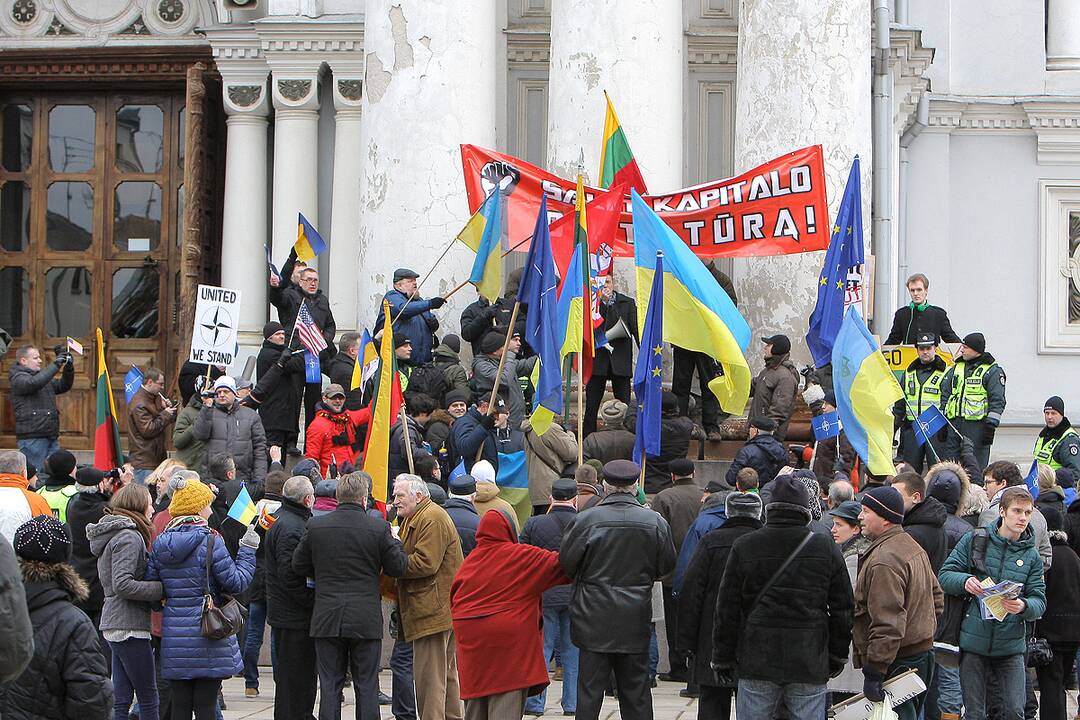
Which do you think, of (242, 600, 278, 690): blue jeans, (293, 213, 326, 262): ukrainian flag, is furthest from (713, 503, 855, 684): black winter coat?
(293, 213, 326, 262): ukrainian flag

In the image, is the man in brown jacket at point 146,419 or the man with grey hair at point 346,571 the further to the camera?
the man in brown jacket at point 146,419

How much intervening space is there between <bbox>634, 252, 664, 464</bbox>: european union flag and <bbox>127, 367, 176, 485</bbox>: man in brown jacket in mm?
4742

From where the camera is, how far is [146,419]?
14.8 meters

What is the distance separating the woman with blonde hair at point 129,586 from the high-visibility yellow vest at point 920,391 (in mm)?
7351

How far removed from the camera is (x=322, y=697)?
32.9ft

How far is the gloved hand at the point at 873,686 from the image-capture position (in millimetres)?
8688

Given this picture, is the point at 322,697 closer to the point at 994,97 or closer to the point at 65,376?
the point at 65,376

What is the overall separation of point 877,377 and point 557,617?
8.94 feet

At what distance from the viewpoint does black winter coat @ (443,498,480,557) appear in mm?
10742

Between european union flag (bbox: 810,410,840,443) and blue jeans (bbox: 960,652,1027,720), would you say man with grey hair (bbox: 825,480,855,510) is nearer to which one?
blue jeans (bbox: 960,652,1027,720)

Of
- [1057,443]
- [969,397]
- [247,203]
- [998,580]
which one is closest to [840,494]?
[998,580]

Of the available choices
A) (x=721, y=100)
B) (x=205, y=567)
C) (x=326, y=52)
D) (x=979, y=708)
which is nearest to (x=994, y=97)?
(x=721, y=100)

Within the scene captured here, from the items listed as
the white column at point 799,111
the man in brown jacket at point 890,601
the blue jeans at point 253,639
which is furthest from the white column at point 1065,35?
the man in brown jacket at point 890,601

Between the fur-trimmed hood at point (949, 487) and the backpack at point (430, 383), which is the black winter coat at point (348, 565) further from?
the backpack at point (430, 383)
